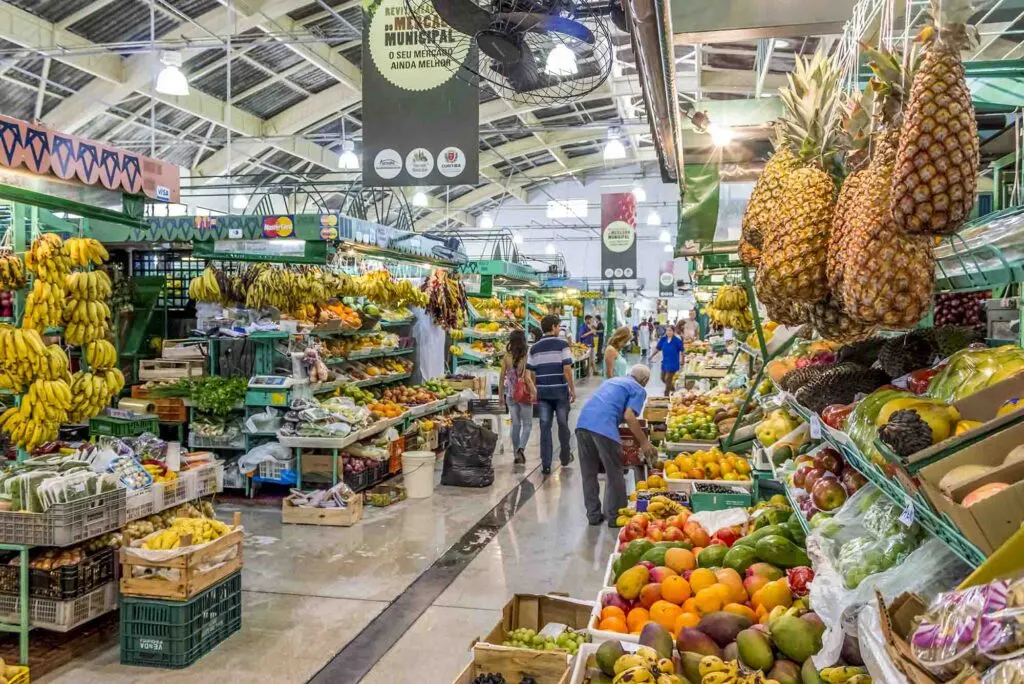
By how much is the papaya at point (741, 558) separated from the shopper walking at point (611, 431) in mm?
3131

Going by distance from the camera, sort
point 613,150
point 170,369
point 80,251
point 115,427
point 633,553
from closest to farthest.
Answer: point 633,553
point 80,251
point 115,427
point 170,369
point 613,150

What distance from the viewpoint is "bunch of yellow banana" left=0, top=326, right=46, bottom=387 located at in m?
4.42

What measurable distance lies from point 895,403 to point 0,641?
15.2ft

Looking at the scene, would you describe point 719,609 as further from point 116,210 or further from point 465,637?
point 116,210

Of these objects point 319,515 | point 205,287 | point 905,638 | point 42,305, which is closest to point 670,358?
point 205,287

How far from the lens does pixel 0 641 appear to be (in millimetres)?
4395

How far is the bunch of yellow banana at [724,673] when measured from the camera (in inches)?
A: 89.1

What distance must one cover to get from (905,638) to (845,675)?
1.79ft

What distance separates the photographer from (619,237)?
18.4 m

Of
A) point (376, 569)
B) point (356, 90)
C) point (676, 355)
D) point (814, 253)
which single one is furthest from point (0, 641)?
point (356, 90)

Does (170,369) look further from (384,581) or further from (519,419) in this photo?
(519,419)

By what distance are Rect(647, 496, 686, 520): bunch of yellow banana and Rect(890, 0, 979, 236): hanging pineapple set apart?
126 inches

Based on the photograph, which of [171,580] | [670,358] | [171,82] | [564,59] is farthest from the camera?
[670,358]

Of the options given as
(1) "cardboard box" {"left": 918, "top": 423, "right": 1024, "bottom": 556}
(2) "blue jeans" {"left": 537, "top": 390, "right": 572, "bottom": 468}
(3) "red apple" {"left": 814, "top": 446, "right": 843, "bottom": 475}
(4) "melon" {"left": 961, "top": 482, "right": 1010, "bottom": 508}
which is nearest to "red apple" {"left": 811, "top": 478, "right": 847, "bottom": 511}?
(3) "red apple" {"left": 814, "top": 446, "right": 843, "bottom": 475}
